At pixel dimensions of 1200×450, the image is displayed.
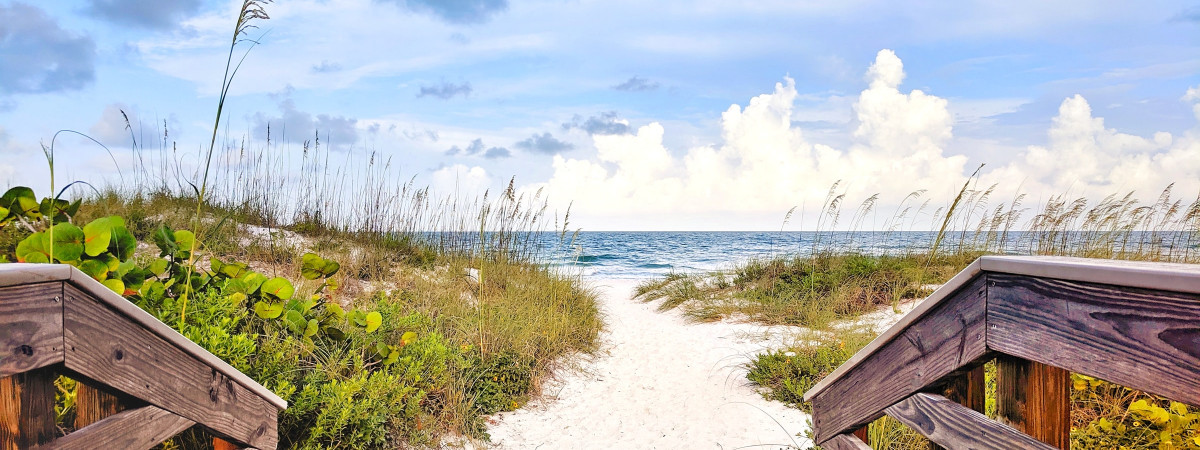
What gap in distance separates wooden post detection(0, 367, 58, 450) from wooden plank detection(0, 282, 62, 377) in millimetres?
42

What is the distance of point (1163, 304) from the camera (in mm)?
957

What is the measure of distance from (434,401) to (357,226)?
4687 millimetres

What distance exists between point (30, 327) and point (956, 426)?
2014 millimetres

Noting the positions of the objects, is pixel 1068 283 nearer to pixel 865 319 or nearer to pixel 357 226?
pixel 865 319

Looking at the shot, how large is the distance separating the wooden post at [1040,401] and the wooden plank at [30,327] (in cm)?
202

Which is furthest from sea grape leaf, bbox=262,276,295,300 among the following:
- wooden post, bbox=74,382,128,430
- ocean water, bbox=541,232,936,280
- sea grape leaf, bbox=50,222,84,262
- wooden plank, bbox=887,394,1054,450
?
ocean water, bbox=541,232,936,280

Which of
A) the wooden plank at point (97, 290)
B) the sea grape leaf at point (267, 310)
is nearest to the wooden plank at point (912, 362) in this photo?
the wooden plank at point (97, 290)

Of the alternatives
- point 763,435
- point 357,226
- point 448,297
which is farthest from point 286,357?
point 357,226

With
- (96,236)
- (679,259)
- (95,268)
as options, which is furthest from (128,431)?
(679,259)

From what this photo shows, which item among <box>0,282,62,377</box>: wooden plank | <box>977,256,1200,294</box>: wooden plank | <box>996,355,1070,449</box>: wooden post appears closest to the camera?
<box>977,256,1200,294</box>: wooden plank

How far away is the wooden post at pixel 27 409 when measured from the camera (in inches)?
44.9

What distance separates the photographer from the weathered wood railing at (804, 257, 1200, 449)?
3.14ft

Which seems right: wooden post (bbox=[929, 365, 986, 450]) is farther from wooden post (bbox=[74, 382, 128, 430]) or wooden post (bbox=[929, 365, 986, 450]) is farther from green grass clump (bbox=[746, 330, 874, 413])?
green grass clump (bbox=[746, 330, 874, 413])

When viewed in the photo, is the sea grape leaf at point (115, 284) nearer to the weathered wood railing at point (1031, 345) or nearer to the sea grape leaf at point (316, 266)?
the sea grape leaf at point (316, 266)
